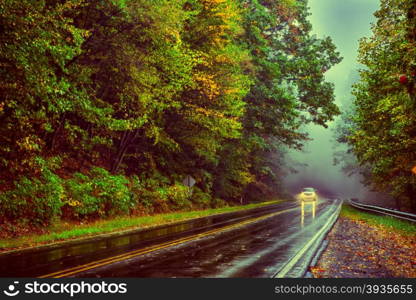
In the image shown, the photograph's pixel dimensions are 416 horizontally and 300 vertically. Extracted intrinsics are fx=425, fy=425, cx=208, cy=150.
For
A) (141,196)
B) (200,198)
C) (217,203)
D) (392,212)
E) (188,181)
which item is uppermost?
(188,181)

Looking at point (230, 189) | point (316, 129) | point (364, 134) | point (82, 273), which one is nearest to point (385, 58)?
point (364, 134)

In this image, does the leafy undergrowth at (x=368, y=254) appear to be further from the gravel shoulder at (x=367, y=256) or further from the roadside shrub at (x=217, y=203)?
the roadside shrub at (x=217, y=203)

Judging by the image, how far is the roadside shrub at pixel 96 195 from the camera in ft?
65.3

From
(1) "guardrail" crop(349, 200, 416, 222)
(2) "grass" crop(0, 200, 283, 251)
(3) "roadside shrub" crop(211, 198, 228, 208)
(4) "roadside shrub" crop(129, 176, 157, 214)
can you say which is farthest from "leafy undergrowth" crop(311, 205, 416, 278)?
(3) "roadside shrub" crop(211, 198, 228, 208)

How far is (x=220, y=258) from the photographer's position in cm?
Result: 1188

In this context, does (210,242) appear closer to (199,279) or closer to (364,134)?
(199,279)

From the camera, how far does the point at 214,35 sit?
27781mm

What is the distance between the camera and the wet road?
976cm

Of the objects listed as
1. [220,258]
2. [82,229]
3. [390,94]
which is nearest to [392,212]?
[390,94]

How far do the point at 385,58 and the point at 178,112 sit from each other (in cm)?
1338

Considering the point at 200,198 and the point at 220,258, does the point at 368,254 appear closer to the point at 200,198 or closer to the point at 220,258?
the point at 220,258

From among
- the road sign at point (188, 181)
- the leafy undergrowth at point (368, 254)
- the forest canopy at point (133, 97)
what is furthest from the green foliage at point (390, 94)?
the road sign at point (188, 181)

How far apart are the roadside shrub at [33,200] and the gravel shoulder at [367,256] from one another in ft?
36.3

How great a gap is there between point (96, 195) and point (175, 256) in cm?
1071
